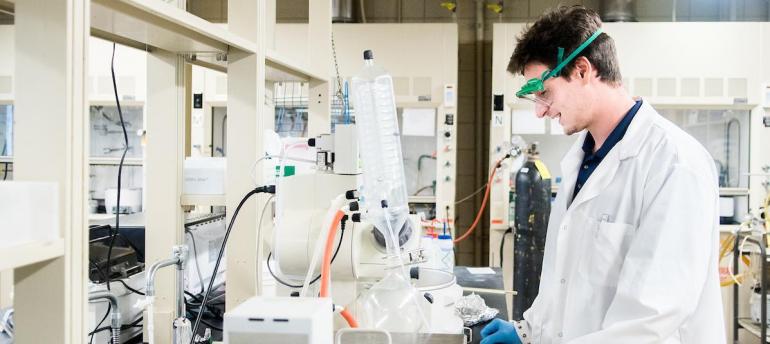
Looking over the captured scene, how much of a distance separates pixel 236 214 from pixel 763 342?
333cm

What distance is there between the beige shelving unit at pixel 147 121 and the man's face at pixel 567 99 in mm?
683

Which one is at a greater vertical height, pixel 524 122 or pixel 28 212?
pixel 524 122

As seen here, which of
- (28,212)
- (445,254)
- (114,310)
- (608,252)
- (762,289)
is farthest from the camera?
(762,289)

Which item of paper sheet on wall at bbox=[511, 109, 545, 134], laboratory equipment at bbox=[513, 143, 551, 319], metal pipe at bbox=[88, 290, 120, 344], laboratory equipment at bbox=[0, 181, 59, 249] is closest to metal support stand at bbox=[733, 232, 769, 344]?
laboratory equipment at bbox=[513, 143, 551, 319]

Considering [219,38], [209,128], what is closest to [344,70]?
[209,128]

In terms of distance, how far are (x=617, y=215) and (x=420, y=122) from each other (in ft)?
9.00

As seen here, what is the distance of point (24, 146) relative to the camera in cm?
72

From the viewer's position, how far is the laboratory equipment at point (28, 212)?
0.65 meters

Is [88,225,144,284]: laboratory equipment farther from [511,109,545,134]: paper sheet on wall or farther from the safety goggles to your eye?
[511,109,545,134]: paper sheet on wall

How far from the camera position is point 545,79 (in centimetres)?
128

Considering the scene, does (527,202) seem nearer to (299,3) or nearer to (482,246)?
(482,246)

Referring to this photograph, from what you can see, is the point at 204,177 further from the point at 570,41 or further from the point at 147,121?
the point at 570,41

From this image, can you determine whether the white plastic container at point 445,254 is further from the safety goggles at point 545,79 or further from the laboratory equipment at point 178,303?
the laboratory equipment at point 178,303

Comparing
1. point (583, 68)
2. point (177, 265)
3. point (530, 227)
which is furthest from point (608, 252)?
point (530, 227)
